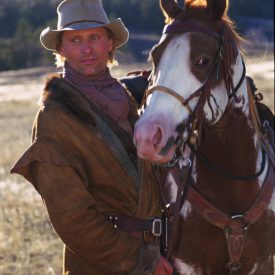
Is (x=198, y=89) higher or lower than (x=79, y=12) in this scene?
lower

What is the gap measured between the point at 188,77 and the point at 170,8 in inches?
21.4

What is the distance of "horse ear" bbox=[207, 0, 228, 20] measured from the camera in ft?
11.2

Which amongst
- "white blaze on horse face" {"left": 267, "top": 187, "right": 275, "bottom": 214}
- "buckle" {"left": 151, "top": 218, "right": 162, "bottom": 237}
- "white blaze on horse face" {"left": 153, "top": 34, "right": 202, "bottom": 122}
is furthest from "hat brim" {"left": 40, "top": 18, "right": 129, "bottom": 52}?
"white blaze on horse face" {"left": 267, "top": 187, "right": 275, "bottom": 214}

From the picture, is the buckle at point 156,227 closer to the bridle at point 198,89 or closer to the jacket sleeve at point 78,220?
the jacket sleeve at point 78,220

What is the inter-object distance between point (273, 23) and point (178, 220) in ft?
208

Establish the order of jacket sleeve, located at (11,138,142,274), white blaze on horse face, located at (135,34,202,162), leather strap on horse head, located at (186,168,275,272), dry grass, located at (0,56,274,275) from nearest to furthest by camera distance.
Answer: white blaze on horse face, located at (135,34,202,162)
jacket sleeve, located at (11,138,142,274)
leather strap on horse head, located at (186,168,275,272)
dry grass, located at (0,56,274,275)

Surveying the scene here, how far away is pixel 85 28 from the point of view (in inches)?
141

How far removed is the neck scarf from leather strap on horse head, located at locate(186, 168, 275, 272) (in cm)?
63

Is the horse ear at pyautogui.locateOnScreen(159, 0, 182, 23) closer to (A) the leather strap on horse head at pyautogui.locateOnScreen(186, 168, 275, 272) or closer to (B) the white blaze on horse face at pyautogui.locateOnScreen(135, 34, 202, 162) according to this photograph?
(B) the white blaze on horse face at pyautogui.locateOnScreen(135, 34, 202, 162)

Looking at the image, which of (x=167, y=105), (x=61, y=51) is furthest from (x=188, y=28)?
(x=61, y=51)

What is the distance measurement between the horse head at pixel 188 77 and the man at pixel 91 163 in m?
0.39

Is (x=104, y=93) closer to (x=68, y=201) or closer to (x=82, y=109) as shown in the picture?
(x=82, y=109)

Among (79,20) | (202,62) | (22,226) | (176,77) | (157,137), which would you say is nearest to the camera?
(157,137)

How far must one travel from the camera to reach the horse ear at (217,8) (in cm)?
342
